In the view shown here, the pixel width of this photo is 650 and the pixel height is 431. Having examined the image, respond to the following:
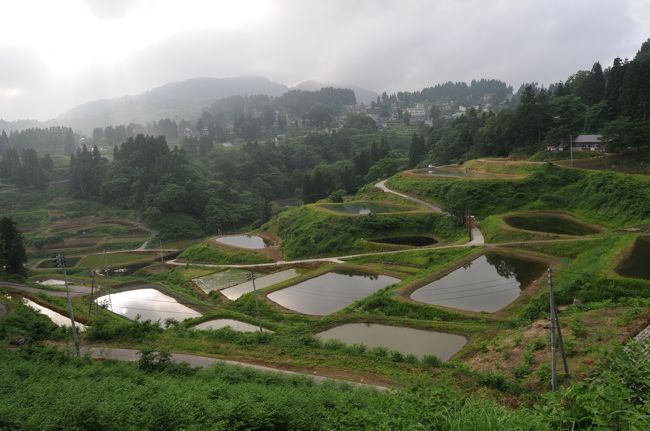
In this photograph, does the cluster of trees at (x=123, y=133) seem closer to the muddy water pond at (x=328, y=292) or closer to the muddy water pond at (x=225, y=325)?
the muddy water pond at (x=328, y=292)

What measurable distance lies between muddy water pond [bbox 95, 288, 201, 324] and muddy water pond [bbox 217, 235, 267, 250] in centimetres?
1474

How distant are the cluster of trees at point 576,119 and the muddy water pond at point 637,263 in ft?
77.4

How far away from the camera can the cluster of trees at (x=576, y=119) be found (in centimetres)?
4872

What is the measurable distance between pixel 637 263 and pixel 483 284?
356 inches

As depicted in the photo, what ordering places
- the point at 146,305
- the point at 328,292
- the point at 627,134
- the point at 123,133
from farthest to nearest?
the point at 123,133 < the point at 627,134 < the point at 146,305 < the point at 328,292

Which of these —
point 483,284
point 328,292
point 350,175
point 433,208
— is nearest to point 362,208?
point 433,208

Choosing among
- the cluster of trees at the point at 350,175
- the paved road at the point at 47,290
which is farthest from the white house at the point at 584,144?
the paved road at the point at 47,290

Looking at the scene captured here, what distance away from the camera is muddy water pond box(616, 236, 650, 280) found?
80.0 feet

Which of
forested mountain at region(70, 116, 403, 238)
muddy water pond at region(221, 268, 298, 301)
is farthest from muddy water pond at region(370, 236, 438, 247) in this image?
forested mountain at region(70, 116, 403, 238)

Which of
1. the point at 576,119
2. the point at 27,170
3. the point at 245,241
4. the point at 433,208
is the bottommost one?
the point at 245,241

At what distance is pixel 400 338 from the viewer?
21547 mm

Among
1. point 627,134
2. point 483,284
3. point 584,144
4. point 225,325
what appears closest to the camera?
point 225,325

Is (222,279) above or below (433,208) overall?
below

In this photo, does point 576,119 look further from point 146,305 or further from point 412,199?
point 146,305
